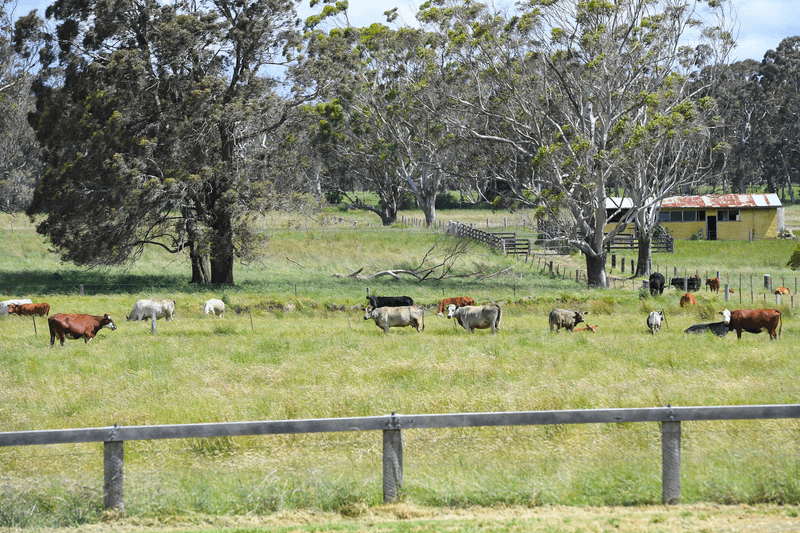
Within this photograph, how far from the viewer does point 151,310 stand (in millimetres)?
24656

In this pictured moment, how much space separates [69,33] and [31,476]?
3490 cm

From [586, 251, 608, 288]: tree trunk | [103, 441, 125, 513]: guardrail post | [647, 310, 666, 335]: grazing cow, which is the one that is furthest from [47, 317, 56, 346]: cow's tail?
[586, 251, 608, 288]: tree trunk

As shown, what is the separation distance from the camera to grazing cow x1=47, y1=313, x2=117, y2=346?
1855 centimetres

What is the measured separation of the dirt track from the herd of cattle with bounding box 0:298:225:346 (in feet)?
43.7

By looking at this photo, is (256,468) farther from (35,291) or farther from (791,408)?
(35,291)

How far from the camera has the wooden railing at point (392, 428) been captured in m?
6.62

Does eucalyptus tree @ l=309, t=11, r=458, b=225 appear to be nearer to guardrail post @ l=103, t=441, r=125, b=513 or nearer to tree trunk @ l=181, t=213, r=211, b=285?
tree trunk @ l=181, t=213, r=211, b=285

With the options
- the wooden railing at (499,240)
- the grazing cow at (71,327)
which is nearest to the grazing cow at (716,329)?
the grazing cow at (71,327)

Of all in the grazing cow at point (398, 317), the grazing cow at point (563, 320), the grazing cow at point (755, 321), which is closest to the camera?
the grazing cow at point (755, 321)

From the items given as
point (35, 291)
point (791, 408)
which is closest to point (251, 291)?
point (35, 291)

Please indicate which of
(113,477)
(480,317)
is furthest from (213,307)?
(113,477)

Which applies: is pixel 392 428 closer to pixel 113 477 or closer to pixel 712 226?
pixel 113 477

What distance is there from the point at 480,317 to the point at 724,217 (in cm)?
4845

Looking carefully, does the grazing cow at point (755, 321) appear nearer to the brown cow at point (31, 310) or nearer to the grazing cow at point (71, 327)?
the grazing cow at point (71, 327)
